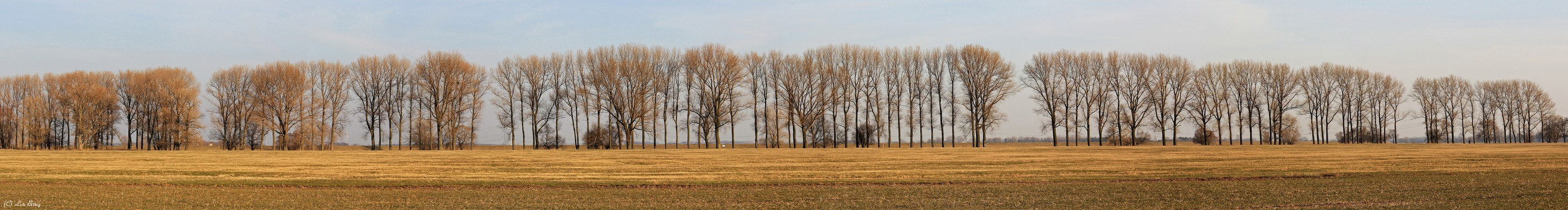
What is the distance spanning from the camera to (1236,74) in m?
75.6

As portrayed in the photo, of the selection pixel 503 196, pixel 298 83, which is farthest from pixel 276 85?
pixel 503 196

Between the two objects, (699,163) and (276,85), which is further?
(276,85)

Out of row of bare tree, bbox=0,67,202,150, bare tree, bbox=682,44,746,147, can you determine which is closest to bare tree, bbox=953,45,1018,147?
bare tree, bbox=682,44,746,147

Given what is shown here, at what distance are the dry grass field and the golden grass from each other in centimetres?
15

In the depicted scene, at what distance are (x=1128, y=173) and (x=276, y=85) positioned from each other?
2245 inches

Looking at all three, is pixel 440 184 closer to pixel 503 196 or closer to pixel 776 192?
pixel 503 196

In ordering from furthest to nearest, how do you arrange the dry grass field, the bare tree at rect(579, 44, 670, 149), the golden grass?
the bare tree at rect(579, 44, 670, 149), the golden grass, the dry grass field

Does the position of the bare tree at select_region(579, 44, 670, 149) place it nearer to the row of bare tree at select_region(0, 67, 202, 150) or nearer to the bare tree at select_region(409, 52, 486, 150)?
the bare tree at select_region(409, 52, 486, 150)

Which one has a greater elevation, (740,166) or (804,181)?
(740,166)

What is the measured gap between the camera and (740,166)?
110 ft

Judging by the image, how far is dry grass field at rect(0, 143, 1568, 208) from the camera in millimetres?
18656

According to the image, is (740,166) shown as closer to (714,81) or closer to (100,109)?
(714,81)

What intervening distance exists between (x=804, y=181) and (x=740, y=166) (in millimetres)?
7695

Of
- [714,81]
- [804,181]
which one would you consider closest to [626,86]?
[714,81]
